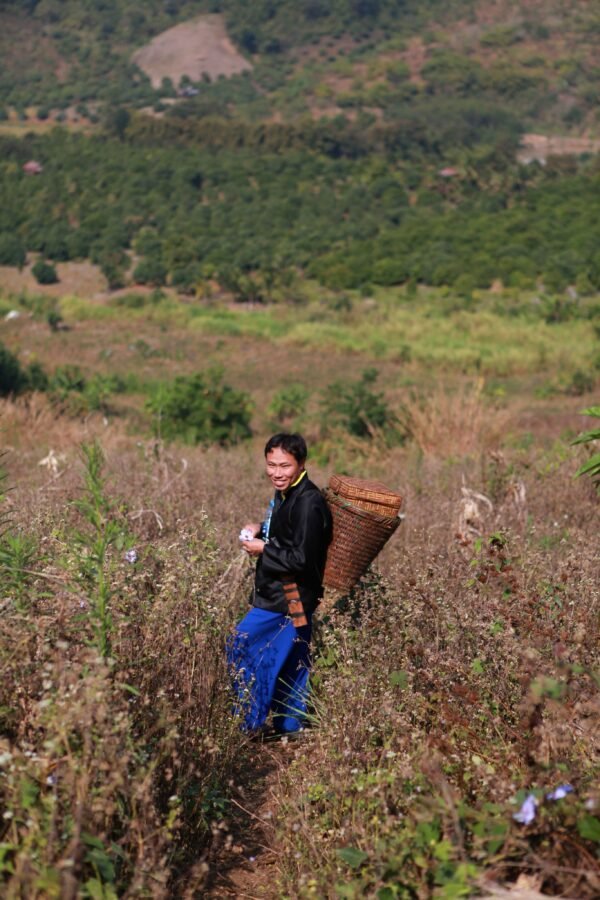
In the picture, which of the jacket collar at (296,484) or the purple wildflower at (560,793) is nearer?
the purple wildflower at (560,793)

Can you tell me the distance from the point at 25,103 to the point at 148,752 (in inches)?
2883

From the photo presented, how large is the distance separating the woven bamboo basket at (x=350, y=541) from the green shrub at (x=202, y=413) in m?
7.74

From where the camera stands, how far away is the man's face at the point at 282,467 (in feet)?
13.3

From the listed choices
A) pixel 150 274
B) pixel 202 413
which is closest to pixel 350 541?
pixel 202 413

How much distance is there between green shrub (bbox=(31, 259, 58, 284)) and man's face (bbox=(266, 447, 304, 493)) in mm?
29870

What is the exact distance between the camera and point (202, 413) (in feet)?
39.7

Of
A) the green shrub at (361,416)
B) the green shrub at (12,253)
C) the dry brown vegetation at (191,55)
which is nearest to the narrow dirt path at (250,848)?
the green shrub at (361,416)

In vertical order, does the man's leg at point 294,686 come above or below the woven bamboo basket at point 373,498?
below

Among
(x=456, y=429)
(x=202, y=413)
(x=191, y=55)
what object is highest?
(x=456, y=429)

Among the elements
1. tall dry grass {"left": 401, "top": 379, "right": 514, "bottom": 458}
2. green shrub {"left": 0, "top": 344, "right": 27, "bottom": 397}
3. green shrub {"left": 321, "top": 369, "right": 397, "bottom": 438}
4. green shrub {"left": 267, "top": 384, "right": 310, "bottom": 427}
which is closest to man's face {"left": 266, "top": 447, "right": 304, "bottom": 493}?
tall dry grass {"left": 401, "top": 379, "right": 514, "bottom": 458}

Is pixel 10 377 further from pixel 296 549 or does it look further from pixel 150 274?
pixel 150 274

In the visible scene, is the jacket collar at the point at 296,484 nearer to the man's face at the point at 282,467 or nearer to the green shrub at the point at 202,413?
the man's face at the point at 282,467

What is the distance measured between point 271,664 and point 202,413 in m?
8.18

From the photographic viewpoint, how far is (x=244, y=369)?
60.2 feet
